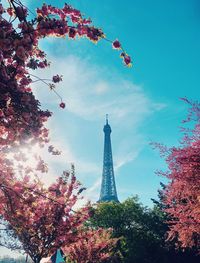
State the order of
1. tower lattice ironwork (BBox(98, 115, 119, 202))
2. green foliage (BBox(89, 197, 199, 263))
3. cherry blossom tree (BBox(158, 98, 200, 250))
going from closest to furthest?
cherry blossom tree (BBox(158, 98, 200, 250)), green foliage (BBox(89, 197, 199, 263)), tower lattice ironwork (BBox(98, 115, 119, 202))

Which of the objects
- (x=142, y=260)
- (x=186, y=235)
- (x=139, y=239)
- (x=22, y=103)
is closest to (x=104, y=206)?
(x=139, y=239)

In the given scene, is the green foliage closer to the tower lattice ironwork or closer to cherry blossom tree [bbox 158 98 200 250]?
cherry blossom tree [bbox 158 98 200 250]

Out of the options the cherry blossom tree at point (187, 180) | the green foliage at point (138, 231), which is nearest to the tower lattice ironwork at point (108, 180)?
the green foliage at point (138, 231)

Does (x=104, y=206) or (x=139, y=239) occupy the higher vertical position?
(x=104, y=206)

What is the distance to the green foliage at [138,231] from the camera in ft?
99.0

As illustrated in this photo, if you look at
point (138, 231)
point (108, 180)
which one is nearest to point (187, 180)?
point (138, 231)

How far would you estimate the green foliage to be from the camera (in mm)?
30172

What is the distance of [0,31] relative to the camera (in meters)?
4.05

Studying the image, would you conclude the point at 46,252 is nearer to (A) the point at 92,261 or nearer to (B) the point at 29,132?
(A) the point at 92,261

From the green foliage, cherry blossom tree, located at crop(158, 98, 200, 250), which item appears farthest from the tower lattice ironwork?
cherry blossom tree, located at crop(158, 98, 200, 250)

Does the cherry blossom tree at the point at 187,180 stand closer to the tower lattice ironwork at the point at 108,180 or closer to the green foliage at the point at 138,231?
the green foliage at the point at 138,231

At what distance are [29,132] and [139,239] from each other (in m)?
34.1

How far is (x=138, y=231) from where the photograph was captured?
38875 millimetres

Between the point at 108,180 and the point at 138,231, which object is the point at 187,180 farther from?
the point at 108,180
